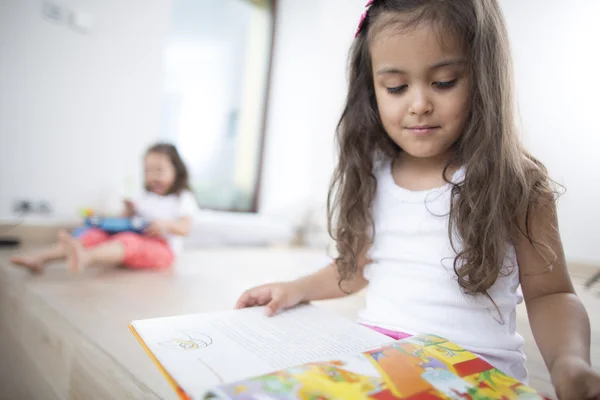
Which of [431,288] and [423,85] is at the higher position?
[423,85]

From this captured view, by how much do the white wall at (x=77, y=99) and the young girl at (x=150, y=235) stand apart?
554 millimetres

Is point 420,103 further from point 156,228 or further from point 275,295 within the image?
point 156,228

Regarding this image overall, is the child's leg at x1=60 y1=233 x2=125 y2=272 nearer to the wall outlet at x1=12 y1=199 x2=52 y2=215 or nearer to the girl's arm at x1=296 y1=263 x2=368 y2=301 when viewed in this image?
the wall outlet at x1=12 y1=199 x2=52 y2=215

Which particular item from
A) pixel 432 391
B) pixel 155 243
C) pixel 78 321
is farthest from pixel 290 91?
pixel 432 391

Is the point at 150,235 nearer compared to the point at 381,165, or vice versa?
the point at 381,165

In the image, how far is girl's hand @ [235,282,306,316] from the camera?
58cm

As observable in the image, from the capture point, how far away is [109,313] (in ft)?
2.91

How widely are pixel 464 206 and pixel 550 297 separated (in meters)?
0.15

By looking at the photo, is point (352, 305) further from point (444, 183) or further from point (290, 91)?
point (290, 91)

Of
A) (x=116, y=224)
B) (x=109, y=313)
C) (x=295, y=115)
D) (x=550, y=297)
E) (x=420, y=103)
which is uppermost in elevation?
(x=295, y=115)

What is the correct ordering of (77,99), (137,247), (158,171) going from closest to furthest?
(137,247) < (158,171) < (77,99)

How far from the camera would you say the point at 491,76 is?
0.52 metres

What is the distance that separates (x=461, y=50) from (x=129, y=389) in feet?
2.04

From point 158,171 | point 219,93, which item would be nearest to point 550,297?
point 158,171
